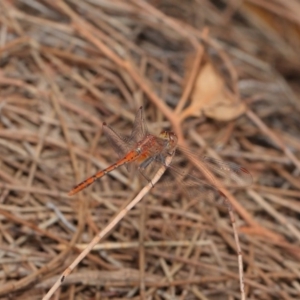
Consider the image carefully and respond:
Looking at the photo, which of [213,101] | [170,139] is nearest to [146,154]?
[170,139]

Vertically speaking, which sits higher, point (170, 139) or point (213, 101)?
point (213, 101)

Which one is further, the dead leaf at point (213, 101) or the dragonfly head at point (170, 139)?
the dead leaf at point (213, 101)

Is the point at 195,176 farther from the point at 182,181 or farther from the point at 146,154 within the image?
the point at 146,154

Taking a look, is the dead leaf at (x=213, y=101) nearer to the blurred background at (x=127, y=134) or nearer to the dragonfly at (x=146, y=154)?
the blurred background at (x=127, y=134)

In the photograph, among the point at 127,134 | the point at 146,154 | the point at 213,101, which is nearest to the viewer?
the point at 146,154

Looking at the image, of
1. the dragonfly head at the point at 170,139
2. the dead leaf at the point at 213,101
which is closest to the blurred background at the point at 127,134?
the dead leaf at the point at 213,101

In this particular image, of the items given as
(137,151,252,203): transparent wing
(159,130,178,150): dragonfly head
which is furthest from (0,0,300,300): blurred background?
(159,130,178,150): dragonfly head

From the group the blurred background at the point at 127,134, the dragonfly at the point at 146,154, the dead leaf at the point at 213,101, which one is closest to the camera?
the dragonfly at the point at 146,154

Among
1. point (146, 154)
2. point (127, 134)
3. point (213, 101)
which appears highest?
point (213, 101)

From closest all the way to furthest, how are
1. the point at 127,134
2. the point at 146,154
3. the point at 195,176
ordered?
the point at 146,154, the point at 195,176, the point at 127,134

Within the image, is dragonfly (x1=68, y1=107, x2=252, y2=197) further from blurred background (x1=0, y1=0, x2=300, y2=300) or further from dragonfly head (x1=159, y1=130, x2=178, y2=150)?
blurred background (x1=0, y1=0, x2=300, y2=300)
